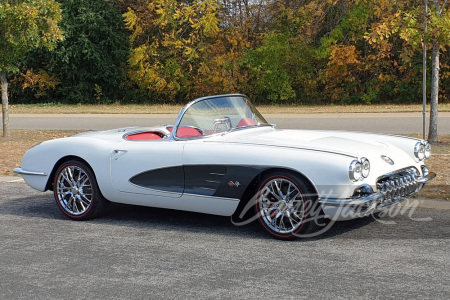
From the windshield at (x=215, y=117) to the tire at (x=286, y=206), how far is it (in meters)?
1.01

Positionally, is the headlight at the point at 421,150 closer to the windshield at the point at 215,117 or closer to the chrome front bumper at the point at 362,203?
the chrome front bumper at the point at 362,203

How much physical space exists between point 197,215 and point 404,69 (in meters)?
24.1

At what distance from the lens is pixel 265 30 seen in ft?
109

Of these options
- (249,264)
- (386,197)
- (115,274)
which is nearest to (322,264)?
(249,264)

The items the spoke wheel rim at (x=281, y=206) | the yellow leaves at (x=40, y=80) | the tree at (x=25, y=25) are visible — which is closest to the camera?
the spoke wheel rim at (x=281, y=206)

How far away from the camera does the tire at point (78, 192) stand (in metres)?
7.42

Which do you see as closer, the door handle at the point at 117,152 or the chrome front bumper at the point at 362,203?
the chrome front bumper at the point at 362,203

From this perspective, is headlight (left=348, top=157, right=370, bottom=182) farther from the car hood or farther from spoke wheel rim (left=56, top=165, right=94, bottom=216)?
spoke wheel rim (left=56, top=165, right=94, bottom=216)

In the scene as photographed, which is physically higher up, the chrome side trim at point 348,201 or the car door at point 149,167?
the car door at point 149,167

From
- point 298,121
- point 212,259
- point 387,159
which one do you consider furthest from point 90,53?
point 212,259

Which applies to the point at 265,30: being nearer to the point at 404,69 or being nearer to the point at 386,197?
the point at 404,69

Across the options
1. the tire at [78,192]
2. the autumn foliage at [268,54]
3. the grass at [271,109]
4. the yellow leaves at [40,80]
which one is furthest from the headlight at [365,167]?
the yellow leaves at [40,80]

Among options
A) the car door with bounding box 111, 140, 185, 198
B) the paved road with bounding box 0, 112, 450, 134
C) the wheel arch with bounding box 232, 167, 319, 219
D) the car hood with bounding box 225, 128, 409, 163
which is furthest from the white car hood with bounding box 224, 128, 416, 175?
the paved road with bounding box 0, 112, 450, 134

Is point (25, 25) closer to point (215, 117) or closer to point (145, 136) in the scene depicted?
point (145, 136)
